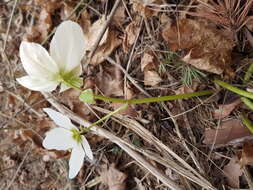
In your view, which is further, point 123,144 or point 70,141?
point 123,144

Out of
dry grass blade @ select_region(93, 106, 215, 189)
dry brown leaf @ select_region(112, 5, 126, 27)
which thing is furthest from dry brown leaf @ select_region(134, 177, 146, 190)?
dry brown leaf @ select_region(112, 5, 126, 27)

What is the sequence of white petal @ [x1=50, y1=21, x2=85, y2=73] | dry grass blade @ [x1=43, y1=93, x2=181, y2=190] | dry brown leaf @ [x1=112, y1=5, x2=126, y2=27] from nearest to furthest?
white petal @ [x1=50, y1=21, x2=85, y2=73], dry grass blade @ [x1=43, y1=93, x2=181, y2=190], dry brown leaf @ [x1=112, y1=5, x2=126, y2=27]

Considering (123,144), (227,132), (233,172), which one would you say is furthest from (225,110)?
(123,144)

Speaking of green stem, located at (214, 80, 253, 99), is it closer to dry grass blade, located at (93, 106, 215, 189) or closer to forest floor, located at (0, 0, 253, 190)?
forest floor, located at (0, 0, 253, 190)

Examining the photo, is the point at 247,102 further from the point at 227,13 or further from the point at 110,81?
the point at 110,81

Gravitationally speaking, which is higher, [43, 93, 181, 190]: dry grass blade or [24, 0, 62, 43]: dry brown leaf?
[24, 0, 62, 43]: dry brown leaf

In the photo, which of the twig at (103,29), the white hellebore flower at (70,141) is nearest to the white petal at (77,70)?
the white hellebore flower at (70,141)
